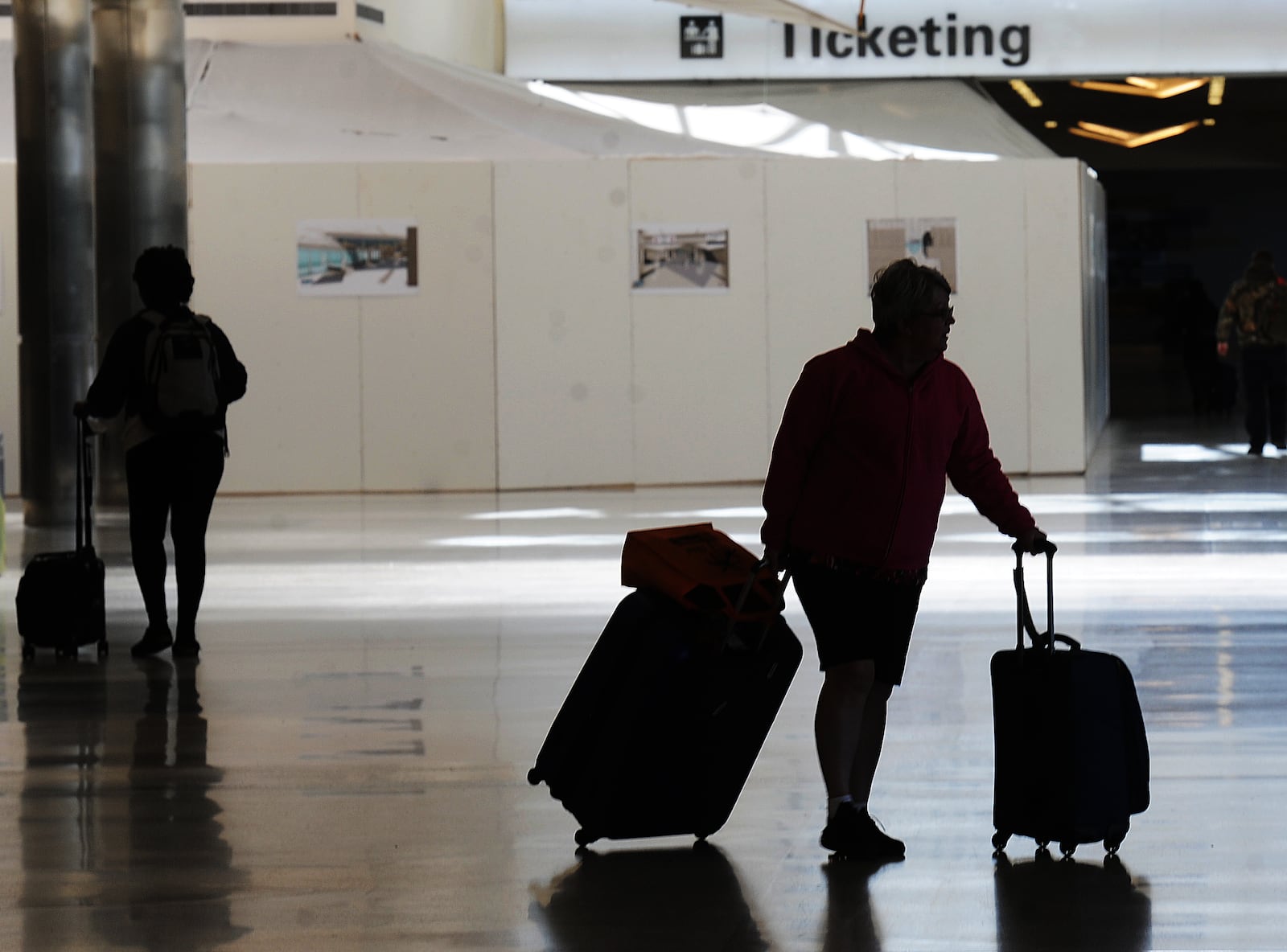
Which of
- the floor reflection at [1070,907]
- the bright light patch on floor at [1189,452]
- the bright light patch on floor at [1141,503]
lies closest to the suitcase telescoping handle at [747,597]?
the floor reflection at [1070,907]

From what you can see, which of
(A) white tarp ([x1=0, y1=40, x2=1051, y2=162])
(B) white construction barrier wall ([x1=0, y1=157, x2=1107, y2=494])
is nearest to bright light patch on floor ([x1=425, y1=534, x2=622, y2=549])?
(B) white construction barrier wall ([x1=0, y1=157, x2=1107, y2=494])

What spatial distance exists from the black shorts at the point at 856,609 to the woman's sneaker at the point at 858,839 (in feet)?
1.09

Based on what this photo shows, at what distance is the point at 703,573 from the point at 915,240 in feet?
39.8

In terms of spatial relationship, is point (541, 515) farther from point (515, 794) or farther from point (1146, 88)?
point (1146, 88)

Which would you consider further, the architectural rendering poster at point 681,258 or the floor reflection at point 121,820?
the architectural rendering poster at point 681,258

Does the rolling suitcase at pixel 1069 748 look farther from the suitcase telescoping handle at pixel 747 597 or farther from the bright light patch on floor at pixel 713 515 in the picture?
the bright light patch on floor at pixel 713 515

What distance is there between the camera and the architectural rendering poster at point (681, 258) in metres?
16.0

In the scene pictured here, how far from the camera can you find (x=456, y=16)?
18875 mm

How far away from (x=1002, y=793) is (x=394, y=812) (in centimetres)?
148

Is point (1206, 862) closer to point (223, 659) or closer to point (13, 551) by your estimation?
point (223, 659)

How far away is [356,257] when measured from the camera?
15828mm

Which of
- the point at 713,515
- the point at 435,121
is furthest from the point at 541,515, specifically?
the point at 435,121

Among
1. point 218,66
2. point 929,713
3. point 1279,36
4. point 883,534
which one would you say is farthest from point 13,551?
point 1279,36

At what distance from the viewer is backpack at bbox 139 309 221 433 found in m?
7.12
